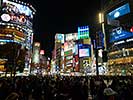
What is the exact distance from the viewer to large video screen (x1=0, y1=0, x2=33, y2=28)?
9606 centimetres

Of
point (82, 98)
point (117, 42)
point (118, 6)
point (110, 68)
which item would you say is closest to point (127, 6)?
point (118, 6)

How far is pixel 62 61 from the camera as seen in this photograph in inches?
5423

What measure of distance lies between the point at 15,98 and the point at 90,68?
296 feet

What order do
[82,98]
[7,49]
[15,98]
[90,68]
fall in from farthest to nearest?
[90,68] → [7,49] → [82,98] → [15,98]

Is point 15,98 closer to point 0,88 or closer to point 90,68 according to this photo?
point 0,88

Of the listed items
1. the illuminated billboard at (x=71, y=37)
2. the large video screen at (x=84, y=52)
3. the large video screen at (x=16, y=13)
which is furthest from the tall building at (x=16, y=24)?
the illuminated billboard at (x=71, y=37)

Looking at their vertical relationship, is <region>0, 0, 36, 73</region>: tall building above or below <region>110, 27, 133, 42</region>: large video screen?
above

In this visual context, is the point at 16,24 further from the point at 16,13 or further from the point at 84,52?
the point at 84,52

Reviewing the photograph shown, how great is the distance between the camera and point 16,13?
9919 centimetres

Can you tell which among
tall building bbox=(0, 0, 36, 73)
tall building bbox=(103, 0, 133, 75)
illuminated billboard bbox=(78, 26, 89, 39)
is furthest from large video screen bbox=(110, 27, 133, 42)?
tall building bbox=(0, 0, 36, 73)

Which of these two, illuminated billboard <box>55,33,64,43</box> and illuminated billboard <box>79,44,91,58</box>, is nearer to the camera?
illuminated billboard <box>79,44,91,58</box>

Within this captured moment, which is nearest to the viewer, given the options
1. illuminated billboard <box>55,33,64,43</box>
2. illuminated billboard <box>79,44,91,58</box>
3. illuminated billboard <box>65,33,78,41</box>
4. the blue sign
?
the blue sign

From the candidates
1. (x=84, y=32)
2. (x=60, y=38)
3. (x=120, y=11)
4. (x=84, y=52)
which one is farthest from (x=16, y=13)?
(x=60, y=38)

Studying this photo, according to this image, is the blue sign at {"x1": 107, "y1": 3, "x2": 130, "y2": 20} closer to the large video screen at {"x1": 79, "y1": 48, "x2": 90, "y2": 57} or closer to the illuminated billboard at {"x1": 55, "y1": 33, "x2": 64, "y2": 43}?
the large video screen at {"x1": 79, "y1": 48, "x2": 90, "y2": 57}
